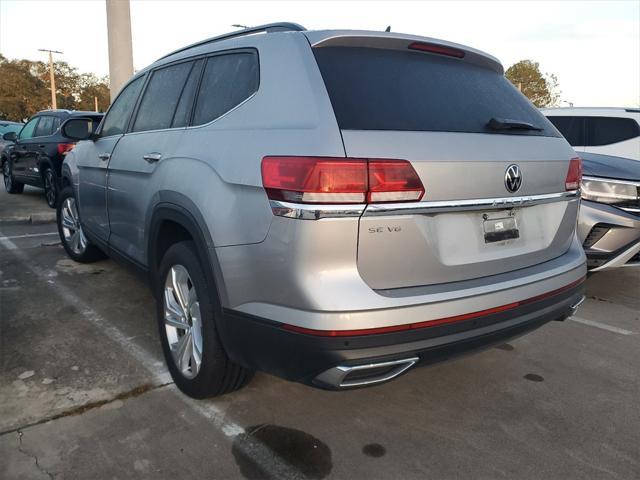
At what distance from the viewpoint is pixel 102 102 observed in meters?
65.3

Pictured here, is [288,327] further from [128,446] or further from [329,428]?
[128,446]

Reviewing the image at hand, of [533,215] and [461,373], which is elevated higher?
[533,215]

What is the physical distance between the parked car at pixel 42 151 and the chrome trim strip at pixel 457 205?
289 inches

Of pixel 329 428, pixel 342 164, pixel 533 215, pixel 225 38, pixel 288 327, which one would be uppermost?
pixel 225 38

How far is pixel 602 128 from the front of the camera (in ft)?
24.5

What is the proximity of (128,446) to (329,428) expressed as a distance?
935 millimetres

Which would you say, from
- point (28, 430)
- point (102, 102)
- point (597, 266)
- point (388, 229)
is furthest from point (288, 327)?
point (102, 102)

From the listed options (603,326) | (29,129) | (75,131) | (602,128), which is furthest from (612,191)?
(29,129)

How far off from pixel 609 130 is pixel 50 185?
8913 millimetres

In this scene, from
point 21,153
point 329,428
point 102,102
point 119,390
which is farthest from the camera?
point 102,102

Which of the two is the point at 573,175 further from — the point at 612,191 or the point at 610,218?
the point at 612,191

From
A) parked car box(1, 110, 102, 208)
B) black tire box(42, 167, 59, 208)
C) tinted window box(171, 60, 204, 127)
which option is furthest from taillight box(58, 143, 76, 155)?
tinted window box(171, 60, 204, 127)

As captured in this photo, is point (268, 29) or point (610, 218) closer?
point (268, 29)

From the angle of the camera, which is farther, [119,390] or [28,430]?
[119,390]
